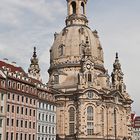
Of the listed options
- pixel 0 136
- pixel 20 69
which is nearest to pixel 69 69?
pixel 20 69

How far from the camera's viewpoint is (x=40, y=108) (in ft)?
345

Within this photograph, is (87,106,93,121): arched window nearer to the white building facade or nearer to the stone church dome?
the stone church dome

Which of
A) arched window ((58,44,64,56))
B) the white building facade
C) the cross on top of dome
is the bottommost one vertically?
the white building facade

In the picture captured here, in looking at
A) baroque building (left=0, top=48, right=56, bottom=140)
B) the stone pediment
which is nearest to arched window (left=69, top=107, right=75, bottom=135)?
the stone pediment

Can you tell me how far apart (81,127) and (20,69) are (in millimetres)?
33875

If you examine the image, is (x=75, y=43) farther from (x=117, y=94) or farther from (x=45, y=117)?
(x=45, y=117)

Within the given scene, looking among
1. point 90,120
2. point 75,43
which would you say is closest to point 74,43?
point 75,43

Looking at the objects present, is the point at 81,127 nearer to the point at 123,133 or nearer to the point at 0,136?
the point at 123,133

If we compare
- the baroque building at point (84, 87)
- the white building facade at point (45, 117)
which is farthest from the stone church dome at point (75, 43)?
the white building facade at point (45, 117)

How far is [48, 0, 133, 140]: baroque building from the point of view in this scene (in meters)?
140

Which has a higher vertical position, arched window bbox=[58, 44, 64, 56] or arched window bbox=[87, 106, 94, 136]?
arched window bbox=[58, 44, 64, 56]

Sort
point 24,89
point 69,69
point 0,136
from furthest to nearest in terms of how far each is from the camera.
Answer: point 69,69, point 24,89, point 0,136

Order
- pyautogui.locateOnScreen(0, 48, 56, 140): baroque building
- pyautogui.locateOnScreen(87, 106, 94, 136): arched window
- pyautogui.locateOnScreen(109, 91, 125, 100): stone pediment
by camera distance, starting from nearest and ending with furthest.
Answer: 1. pyautogui.locateOnScreen(0, 48, 56, 140): baroque building
2. pyautogui.locateOnScreen(87, 106, 94, 136): arched window
3. pyautogui.locateOnScreen(109, 91, 125, 100): stone pediment

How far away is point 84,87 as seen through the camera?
461 feet
